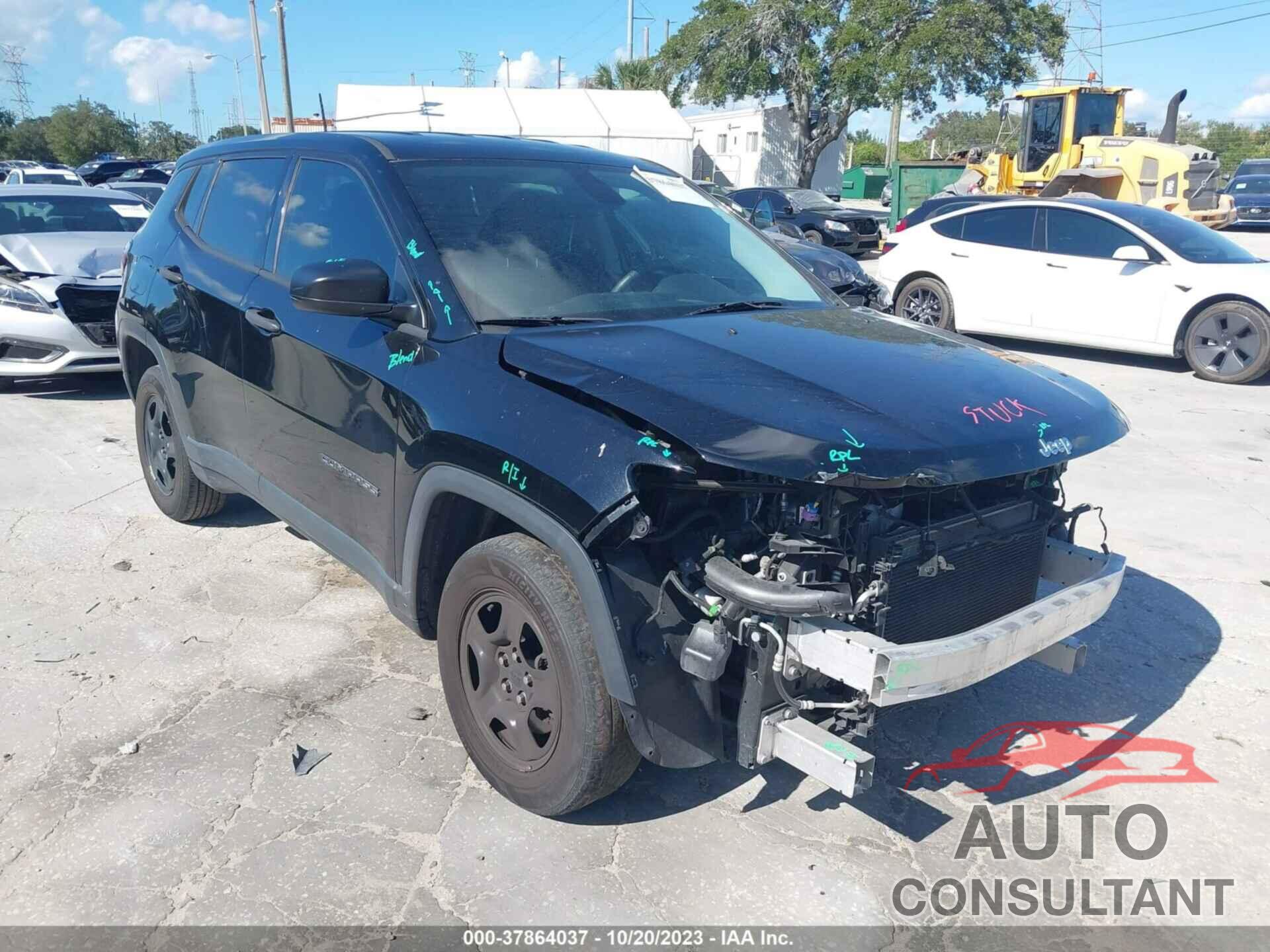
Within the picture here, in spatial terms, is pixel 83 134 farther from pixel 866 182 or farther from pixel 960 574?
pixel 960 574

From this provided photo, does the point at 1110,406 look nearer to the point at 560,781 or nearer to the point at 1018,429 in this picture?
the point at 1018,429

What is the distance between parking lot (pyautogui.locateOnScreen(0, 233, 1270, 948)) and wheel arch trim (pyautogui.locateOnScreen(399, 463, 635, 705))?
27.9 inches

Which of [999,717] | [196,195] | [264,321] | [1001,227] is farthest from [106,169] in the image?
[999,717]

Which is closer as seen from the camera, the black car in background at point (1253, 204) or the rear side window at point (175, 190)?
the rear side window at point (175, 190)

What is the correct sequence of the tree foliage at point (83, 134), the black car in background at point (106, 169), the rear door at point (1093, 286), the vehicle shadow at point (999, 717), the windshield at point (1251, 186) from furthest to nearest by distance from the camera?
the tree foliage at point (83, 134)
the black car in background at point (106, 169)
the windshield at point (1251, 186)
the rear door at point (1093, 286)
the vehicle shadow at point (999, 717)

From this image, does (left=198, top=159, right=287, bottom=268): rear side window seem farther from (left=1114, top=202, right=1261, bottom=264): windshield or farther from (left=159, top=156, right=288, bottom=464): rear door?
(left=1114, top=202, right=1261, bottom=264): windshield

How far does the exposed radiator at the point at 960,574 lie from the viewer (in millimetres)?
2598

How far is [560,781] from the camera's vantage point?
275 centimetres

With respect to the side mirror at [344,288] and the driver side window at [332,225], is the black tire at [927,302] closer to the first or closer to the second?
the driver side window at [332,225]

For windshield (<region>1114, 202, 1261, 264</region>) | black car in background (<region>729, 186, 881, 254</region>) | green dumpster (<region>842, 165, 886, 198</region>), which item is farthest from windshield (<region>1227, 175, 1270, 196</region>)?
windshield (<region>1114, 202, 1261, 264</region>)

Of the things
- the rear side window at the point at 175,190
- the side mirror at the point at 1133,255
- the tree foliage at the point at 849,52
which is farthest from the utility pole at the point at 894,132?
the rear side window at the point at 175,190

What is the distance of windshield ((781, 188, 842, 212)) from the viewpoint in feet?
72.4

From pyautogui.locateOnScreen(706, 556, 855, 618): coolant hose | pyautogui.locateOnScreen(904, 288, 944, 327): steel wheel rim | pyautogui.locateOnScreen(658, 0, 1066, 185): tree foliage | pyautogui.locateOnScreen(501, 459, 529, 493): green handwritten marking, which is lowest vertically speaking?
pyautogui.locateOnScreen(904, 288, 944, 327): steel wheel rim

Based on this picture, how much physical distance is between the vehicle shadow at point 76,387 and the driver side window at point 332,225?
543 centimetres
